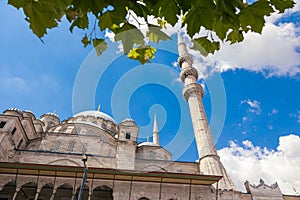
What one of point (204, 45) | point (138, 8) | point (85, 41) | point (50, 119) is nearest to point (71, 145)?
point (50, 119)

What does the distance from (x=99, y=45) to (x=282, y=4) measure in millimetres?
1533

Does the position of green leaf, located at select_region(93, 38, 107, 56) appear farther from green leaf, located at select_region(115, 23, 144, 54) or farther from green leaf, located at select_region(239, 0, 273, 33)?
green leaf, located at select_region(239, 0, 273, 33)

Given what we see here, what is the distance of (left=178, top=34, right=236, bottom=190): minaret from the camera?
20.2 meters

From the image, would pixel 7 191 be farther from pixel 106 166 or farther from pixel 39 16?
pixel 39 16

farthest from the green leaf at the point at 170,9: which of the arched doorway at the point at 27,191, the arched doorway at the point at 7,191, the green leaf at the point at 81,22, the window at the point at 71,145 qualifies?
the window at the point at 71,145

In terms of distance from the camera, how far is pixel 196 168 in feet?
74.6

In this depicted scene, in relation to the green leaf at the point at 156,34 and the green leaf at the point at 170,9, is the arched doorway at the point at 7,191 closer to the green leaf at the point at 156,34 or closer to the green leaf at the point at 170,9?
the green leaf at the point at 156,34

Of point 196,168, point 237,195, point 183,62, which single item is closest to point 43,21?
point 237,195

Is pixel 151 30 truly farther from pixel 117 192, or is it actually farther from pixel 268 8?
pixel 117 192

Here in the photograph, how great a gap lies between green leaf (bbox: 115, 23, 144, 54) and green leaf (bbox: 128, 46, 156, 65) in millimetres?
440

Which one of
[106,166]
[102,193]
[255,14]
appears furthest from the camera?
[106,166]

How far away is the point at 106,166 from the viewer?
20.8 meters

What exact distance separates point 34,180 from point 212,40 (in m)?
16.5

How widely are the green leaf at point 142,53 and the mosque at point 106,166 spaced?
10.2 metres
